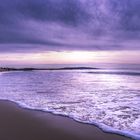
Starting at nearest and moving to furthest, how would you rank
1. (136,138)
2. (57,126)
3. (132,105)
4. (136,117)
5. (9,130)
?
(136,138) → (9,130) → (57,126) → (136,117) → (132,105)

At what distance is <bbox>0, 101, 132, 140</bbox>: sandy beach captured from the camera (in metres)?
7.67

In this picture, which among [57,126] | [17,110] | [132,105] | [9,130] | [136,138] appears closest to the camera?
[136,138]

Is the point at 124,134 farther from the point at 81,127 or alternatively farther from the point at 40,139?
the point at 40,139

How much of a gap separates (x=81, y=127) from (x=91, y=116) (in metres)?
1.65

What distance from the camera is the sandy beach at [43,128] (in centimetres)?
767

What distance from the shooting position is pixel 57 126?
891 cm

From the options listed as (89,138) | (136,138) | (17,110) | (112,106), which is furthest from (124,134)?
(17,110)

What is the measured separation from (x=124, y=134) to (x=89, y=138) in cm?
102

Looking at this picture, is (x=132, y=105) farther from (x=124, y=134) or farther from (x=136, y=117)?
(x=124, y=134)

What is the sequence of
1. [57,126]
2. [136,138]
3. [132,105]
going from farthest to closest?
[132,105]
[57,126]
[136,138]

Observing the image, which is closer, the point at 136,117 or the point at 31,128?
the point at 31,128

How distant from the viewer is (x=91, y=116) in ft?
33.7

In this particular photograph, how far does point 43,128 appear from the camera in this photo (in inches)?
341

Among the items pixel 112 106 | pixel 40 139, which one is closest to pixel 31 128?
pixel 40 139
